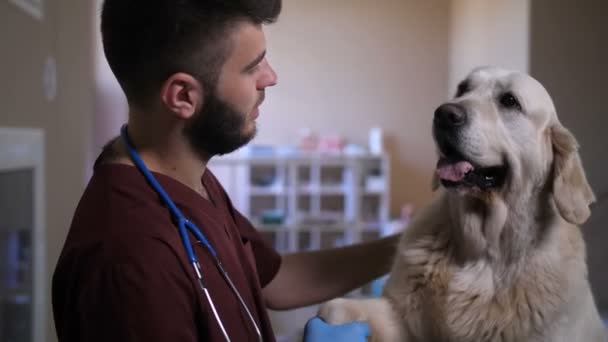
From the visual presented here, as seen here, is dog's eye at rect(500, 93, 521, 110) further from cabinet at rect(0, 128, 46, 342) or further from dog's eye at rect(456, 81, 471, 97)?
cabinet at rect(0, 128, 46, 342)

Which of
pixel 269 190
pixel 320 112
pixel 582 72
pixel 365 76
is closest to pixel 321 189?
pixel 269 190

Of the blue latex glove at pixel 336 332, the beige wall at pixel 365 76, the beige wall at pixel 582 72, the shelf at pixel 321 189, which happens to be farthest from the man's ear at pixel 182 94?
the shelf at pixel 321 189

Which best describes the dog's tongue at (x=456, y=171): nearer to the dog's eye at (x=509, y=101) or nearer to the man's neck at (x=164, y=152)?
the dog's eye at (x=509, y=101)

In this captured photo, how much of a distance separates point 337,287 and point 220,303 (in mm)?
500

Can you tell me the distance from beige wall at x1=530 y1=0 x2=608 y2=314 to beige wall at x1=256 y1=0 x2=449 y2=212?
5.46ft

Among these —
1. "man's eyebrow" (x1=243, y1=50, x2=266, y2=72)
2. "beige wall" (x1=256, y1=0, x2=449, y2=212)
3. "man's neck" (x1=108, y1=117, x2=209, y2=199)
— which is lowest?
"man's neck" (x1=108, y1=117, x2=209, y2=199)

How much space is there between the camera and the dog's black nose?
36.4 inches

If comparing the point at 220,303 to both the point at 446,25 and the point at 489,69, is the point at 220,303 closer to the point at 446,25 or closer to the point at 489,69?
the point at 489,69

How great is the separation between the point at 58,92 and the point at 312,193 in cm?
264

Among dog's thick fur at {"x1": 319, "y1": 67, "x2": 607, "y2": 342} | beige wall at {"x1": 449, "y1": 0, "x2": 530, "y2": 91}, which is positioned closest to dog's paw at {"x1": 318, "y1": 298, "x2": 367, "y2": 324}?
dog's thick fur at {"x1": 319, "y1": 67, "x2": 607, "y2": 342}

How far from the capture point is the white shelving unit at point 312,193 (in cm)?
372

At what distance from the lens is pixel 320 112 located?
4.04 metres

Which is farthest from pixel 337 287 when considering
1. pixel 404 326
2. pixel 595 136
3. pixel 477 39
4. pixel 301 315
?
pixel 477 39

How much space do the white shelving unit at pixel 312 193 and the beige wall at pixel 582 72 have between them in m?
1.83
